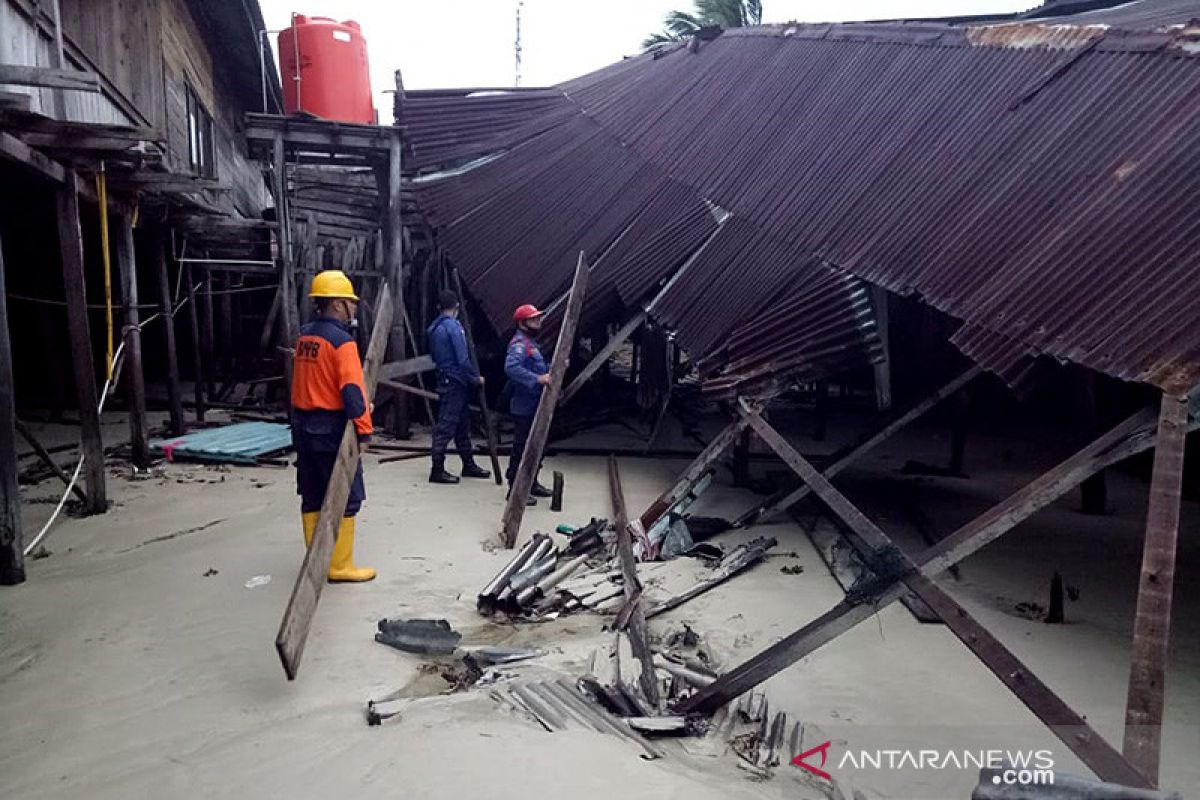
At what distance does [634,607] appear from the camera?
5.27 meters

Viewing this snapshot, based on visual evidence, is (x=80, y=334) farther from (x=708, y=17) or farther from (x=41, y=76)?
(x=708, y=17)

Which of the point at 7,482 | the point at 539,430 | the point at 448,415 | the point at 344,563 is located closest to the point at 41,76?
the point at 7,482

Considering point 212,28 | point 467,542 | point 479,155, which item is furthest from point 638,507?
point 212,28

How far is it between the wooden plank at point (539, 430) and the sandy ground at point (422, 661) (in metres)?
0.34

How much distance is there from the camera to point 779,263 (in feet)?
22.4

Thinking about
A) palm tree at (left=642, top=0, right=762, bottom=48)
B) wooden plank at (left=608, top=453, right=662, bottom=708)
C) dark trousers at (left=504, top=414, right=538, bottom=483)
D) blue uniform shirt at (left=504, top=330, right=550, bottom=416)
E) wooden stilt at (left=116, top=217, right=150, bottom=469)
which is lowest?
wooden plank at (left=608, top=453, right=662, bottom=708)

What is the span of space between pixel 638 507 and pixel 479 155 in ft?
22.7

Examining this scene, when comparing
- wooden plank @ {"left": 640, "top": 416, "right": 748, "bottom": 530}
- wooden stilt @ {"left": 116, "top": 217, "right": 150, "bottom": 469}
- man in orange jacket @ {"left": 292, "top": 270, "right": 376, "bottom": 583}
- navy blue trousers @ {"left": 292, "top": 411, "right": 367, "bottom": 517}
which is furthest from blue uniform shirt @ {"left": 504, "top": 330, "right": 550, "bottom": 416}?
wooden stilt @ {"left": 116, "top": 217, "right": 150, "bottom": 469}

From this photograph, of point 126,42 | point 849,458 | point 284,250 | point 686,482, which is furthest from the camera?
point 284,250

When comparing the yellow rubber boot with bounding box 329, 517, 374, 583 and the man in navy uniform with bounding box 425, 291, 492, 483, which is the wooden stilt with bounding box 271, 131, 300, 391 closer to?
the man in navy uniform with bounding box 425, 291, 492, 483

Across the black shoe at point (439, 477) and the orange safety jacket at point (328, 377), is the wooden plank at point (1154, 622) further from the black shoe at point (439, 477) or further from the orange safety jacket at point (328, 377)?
the black shoe at point (439, 477)

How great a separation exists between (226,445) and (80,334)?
337cm

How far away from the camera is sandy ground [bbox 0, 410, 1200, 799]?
348 cm

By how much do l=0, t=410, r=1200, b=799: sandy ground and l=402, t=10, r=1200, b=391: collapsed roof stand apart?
5.79ft
